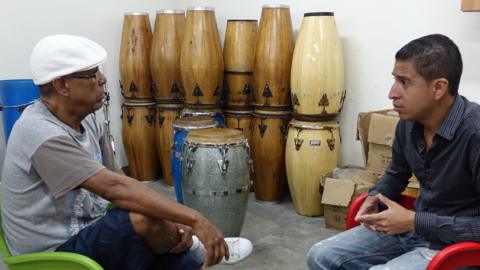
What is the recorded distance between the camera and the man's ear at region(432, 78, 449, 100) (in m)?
1.51

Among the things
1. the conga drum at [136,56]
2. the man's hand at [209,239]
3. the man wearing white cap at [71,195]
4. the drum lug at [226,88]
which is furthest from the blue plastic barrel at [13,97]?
the man's hand at [209,239]

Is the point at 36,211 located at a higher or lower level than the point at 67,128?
lower

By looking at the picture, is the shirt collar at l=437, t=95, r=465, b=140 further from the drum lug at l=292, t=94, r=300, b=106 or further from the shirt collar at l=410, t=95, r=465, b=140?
the drum lug at l=292, t=94, r=300, b=106

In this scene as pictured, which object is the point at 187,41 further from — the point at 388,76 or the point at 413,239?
the point at 413,239

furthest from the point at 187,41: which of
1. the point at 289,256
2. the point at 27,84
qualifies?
the point at 289,256

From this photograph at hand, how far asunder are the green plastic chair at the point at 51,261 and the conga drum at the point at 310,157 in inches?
82.9

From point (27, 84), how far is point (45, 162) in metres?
2.00

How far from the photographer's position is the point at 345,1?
3.37 meters

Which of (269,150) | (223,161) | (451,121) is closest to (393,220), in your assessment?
(451,121)

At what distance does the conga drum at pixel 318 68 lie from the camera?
3166 mm

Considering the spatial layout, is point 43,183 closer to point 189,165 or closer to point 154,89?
point 189,165

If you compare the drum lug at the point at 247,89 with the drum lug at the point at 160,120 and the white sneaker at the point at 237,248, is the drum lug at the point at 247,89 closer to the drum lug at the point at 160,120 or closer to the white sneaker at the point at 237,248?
the drum lug at the point at 160,120

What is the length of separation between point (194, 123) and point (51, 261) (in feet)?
6.11

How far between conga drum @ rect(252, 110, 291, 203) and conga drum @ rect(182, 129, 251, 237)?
63cm
